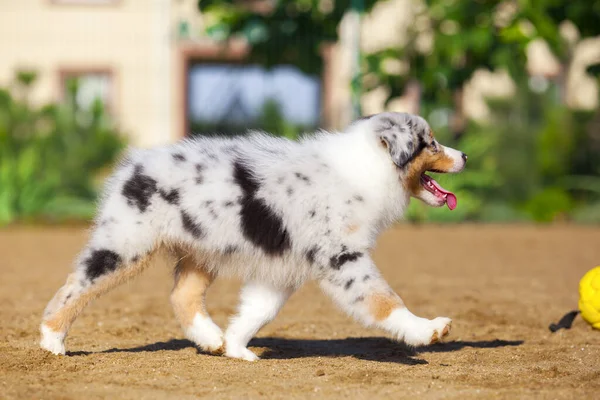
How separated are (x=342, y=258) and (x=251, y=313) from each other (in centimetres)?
76

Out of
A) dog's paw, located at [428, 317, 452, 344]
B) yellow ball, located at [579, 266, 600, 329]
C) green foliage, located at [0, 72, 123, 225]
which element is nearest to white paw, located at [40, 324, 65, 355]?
dog's paw, located at [428, 317, 452, 344]

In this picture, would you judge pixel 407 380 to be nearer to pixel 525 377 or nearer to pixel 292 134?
pixel 525 377

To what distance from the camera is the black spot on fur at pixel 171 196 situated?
18.3 ft

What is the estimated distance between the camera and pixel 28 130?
17.0 m

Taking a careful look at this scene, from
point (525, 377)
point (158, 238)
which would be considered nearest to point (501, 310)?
point (525, 377)

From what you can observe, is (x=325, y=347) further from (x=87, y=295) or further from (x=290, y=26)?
(x=290, y=26)

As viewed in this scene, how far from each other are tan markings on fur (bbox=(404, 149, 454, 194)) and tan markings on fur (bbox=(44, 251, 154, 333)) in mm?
1533

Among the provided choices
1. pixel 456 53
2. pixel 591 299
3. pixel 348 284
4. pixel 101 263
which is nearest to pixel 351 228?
pixel 348 284

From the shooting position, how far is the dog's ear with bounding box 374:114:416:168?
5.57 metres

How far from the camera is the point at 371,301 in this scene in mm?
5246

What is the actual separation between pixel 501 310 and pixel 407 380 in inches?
117

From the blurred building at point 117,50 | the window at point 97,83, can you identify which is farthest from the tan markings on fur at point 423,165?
the window at point 97,83

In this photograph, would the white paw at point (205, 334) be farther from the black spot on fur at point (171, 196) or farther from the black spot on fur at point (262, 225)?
the black spot on fur at point (171, 196)

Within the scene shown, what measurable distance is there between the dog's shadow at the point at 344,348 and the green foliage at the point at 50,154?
389 inches
